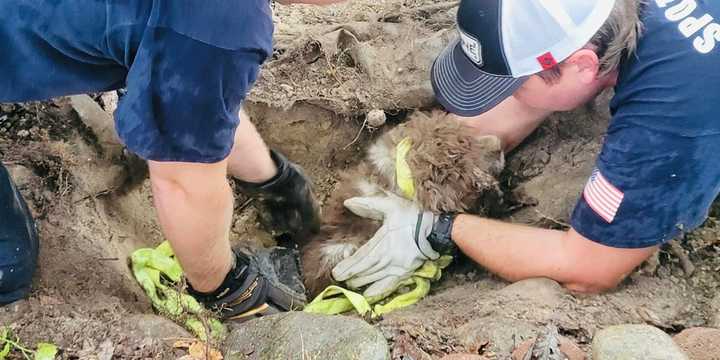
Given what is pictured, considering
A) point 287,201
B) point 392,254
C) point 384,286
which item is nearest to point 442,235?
point 392,254

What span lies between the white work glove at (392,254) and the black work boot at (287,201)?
0.33m

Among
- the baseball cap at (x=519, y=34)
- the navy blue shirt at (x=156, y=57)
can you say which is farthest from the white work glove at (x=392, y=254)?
the navy blue shirt at (x=156, y=57)

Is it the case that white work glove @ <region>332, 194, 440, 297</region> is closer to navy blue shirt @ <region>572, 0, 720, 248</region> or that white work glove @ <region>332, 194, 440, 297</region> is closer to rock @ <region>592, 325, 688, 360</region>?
navy blue shirt @ <region>572, 0, 720, 248</region>

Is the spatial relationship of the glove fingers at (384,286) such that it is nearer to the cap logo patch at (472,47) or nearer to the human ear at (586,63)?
the cap logo patch at (472,47)

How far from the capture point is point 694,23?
2211 mm

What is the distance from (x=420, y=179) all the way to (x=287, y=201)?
1.99 ft

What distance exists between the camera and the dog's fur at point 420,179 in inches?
112

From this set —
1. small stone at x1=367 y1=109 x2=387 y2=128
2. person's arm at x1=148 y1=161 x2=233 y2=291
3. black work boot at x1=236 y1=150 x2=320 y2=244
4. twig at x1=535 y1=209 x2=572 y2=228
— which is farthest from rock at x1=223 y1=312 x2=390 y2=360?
small stone at x1=367 y1=109 x2=387 y2=128

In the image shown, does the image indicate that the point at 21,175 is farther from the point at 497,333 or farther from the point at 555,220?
the point at 555,220

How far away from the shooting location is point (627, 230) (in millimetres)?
2311

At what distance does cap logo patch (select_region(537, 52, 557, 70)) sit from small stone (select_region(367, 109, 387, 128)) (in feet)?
3.63

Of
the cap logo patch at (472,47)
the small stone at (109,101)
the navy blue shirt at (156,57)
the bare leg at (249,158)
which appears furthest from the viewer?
the small stone at (109,101)

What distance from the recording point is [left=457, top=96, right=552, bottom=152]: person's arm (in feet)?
9.81

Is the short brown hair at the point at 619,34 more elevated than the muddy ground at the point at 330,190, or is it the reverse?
the short brown hair at the point at 619,34
